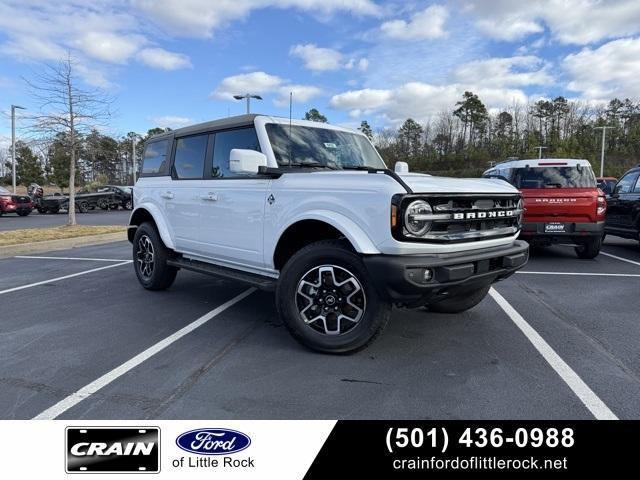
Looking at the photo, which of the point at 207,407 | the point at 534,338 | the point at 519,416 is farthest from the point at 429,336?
the point at 207,407

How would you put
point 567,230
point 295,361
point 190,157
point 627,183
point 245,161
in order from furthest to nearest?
1. point 627,183
2. point 567,230
3. point 190,157
4. point 245,161
5. point 295,361

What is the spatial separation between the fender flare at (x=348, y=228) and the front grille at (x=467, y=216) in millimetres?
290

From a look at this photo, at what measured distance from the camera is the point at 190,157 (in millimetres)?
5492

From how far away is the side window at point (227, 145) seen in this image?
4582 millimetres

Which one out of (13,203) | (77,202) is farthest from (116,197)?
(13,203)

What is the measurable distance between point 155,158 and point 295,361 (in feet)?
12.6

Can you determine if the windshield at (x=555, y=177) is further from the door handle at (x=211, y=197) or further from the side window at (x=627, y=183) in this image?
the door handle at (x=211, y=197)

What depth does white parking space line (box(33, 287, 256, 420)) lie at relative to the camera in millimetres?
2906

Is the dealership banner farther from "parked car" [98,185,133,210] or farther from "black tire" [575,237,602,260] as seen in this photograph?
"parked car" [98,185,133,210]

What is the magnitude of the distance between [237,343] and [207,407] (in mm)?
1224

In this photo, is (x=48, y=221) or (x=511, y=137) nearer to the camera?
(x=48, y=221)

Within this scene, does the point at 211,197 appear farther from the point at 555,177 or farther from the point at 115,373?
the point at 555,177

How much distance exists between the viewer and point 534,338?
421cm

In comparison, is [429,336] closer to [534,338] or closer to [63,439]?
[534,338]
